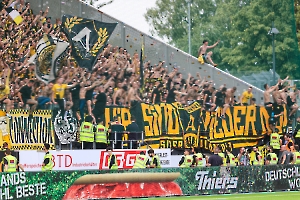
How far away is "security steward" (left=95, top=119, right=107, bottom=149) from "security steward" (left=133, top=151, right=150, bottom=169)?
193 centimetres

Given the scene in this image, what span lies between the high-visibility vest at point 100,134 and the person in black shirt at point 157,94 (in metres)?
2.98

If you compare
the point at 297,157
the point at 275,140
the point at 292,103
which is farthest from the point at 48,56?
the point at 292,103

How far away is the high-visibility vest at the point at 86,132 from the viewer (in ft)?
85.4

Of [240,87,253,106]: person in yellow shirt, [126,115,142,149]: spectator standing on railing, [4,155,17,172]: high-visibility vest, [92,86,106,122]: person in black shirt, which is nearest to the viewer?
[4,155,17,172]: high-visibility vest

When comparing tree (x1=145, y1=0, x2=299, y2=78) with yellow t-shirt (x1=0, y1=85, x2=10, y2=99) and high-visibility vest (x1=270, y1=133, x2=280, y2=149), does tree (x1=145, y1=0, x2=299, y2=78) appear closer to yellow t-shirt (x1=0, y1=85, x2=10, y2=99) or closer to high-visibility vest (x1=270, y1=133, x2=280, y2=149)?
high-visibility vest (x1=270, y1=133, x2=280, y2=149)

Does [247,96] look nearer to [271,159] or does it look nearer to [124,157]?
[271,159]

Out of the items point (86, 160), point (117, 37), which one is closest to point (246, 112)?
point (117, 37)

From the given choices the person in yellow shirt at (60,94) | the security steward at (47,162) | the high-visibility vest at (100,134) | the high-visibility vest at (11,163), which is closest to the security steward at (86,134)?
the high-visibility vest at (100,134)

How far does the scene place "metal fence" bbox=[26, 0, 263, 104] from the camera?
2872 cm

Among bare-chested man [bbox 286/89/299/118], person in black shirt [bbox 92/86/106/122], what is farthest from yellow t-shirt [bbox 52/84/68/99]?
bare-chested man [bbox 286/89/299/118]

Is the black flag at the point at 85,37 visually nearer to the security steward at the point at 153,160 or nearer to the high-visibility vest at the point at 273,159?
the security steward at the point at 153,160

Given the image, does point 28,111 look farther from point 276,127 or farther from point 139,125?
point 276,127

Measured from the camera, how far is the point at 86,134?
85.6 ft

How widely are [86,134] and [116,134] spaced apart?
4.09 ft
